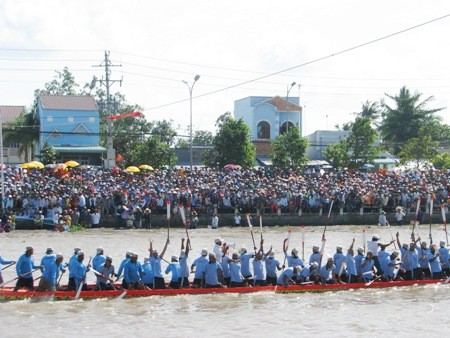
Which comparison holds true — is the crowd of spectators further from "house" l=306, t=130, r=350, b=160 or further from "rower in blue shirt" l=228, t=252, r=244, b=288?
"house" l=306, t=130, r=350, b=160

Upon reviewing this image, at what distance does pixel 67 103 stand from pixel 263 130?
14795mm

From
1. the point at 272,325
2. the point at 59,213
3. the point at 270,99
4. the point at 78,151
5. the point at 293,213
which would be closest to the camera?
the point at 272,325

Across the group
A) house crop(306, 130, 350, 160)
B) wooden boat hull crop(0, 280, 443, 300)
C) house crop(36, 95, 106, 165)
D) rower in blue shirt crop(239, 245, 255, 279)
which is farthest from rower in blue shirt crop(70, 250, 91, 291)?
house crop(306, 130, 350, 160)

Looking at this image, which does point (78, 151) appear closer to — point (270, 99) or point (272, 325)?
point (270, 99)

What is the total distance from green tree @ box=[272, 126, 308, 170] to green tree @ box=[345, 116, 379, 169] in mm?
3365

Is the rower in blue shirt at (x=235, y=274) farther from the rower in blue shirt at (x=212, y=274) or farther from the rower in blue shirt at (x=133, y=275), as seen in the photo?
the rower in blue shirt at (x=133, y=275)

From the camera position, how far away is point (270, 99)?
56.0 meters

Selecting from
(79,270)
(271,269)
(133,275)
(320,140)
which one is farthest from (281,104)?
(79,270)

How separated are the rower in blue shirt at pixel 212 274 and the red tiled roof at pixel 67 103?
119ft

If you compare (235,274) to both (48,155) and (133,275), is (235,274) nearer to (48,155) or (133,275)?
(133,275)

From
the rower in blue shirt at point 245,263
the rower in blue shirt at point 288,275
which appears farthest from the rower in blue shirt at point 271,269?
the rower in blue shirt at point 245,263

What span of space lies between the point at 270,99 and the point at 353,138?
12003mm

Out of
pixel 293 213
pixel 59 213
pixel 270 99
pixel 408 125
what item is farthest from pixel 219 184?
pixel 408 125

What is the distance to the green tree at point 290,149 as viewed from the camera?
1727 inches
